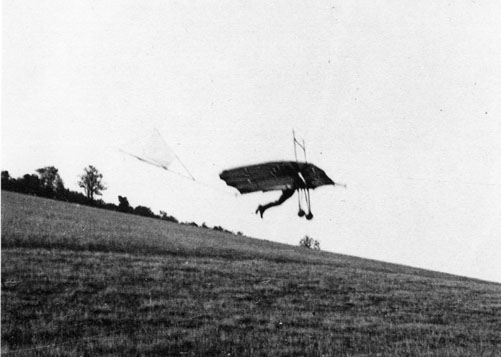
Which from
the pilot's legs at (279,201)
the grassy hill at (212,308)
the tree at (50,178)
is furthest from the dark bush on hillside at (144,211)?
the pilot's legs at (279,201)

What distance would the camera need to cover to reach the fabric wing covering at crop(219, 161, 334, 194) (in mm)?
11977

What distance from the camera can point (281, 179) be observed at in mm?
12031

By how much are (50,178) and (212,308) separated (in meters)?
60.4

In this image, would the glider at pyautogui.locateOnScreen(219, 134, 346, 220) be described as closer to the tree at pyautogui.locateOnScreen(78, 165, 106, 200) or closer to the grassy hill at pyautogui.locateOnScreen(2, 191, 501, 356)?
the grassy hill at pyautogui.locateOnScreen(2, 191, 501, 356)

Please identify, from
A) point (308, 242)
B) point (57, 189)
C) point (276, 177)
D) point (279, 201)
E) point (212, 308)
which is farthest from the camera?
point (308, 242)

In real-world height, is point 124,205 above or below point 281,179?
above

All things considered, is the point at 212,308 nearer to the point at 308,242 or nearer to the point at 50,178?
the point at 50,178

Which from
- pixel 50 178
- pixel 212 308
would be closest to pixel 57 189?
pixel 50 178

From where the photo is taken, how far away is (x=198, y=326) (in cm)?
1325

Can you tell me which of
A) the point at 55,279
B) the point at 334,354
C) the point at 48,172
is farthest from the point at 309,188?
the point at 48,172

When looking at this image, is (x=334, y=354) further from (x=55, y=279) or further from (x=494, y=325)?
(x=55, y=279)

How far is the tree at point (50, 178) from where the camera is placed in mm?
66775

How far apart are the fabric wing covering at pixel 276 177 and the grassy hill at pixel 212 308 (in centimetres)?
341

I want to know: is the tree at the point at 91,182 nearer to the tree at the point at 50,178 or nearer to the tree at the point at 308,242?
the tree at the point at 50,178
